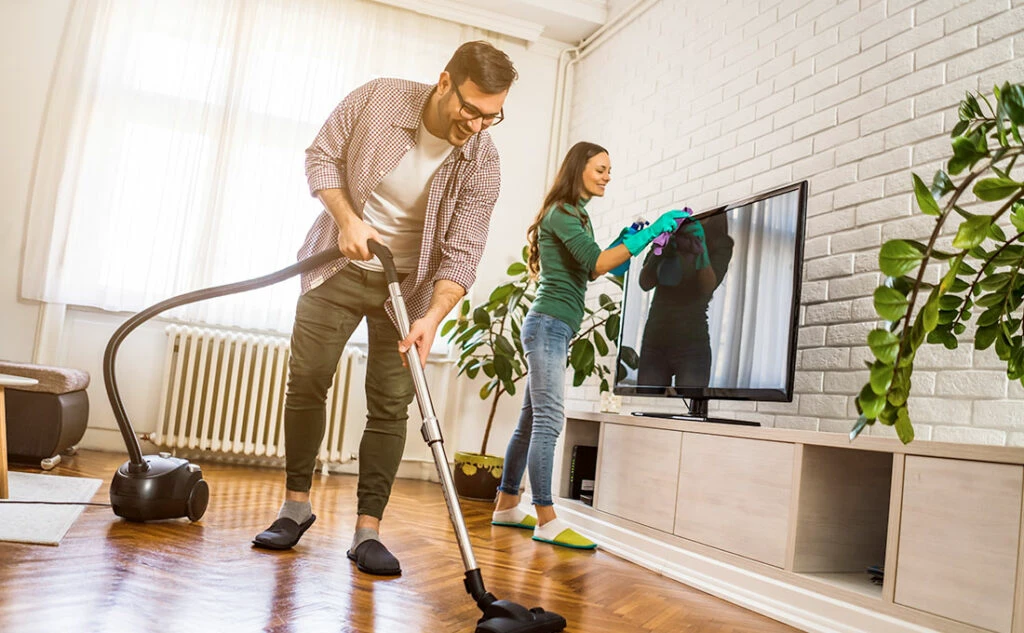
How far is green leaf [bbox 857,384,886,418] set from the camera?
1.10 metres

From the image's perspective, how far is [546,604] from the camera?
191 cm

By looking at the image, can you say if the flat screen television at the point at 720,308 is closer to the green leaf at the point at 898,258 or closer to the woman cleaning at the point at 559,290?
the woman cleaning at the point at 559,290

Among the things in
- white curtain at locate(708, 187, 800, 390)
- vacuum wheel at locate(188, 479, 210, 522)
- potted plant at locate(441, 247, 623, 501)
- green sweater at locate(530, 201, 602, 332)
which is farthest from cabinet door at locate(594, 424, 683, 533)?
vacuum wheel at locate(188, 479, 210, 522)

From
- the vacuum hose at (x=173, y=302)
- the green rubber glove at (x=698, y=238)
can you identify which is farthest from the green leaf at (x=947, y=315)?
the green rubber glove at (x=698, y=238)

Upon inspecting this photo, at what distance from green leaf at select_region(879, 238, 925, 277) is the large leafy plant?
265 cm

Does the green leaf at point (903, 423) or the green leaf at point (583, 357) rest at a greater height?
the green leaf at point (583, 357)

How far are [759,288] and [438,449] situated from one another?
4.52 ft

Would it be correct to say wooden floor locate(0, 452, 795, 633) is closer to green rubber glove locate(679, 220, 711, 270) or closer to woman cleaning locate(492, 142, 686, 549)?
woman cleaning locate(492, 142, 686, 549)

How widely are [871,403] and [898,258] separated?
20cm

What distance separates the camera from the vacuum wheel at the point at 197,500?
2.40m

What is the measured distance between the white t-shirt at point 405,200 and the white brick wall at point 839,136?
4.51 feet

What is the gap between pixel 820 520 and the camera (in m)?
2.17

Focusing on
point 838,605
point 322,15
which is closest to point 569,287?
point 838,605

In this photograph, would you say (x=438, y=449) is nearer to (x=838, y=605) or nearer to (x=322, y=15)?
(x=838, y=605)
